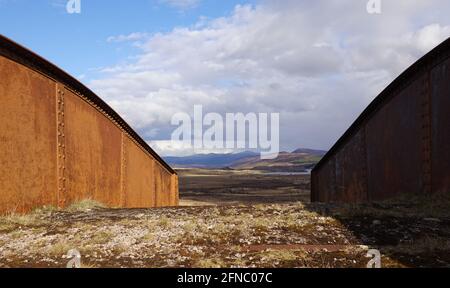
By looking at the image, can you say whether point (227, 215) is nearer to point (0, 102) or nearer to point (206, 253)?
point (206, 253)

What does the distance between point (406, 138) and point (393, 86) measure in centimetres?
122

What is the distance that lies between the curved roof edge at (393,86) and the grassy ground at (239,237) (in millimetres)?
2466

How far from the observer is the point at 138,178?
38.4 feet

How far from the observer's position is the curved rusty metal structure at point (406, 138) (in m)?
7.21

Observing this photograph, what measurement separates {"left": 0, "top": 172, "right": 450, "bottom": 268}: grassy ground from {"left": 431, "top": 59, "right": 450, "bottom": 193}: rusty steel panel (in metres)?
0.37

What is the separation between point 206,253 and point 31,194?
156 inches

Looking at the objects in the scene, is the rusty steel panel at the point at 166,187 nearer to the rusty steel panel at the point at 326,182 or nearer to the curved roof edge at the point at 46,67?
the curved roof edge at the point at 46,67

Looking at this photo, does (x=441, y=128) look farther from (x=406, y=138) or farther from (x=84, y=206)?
(x=84, y=206)

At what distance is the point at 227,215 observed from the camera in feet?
21.3

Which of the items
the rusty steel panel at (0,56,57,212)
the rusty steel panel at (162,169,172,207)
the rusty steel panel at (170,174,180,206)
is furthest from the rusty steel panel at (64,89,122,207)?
the rusty steel panel at (170,174,180,206)

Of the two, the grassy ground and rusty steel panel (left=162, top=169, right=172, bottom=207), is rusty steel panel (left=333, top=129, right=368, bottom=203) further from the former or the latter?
rusty steel panel (left=162, top=169, right=172, bottom=207)
